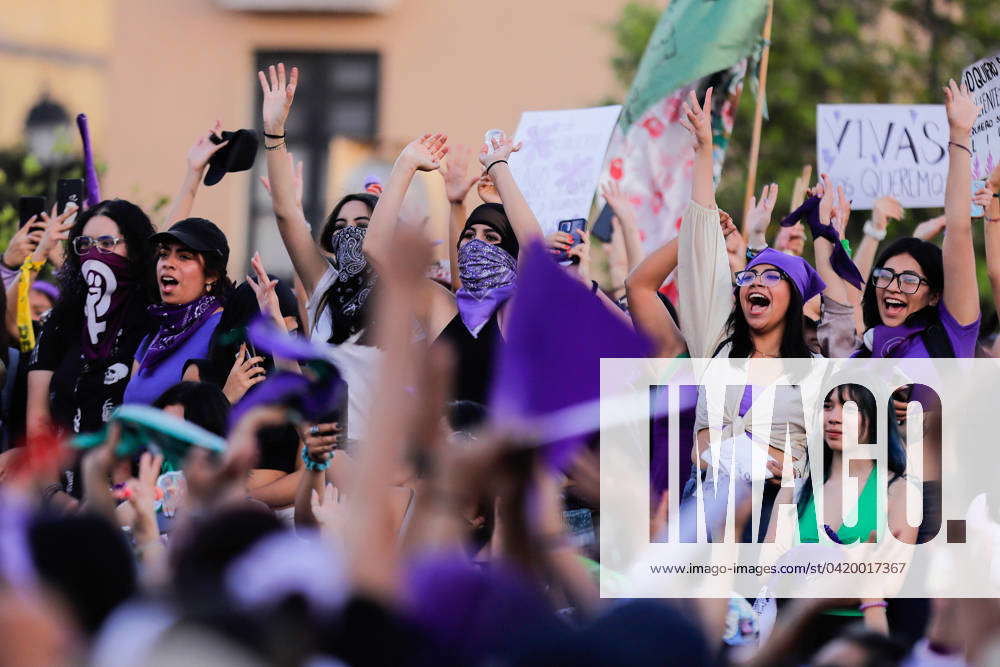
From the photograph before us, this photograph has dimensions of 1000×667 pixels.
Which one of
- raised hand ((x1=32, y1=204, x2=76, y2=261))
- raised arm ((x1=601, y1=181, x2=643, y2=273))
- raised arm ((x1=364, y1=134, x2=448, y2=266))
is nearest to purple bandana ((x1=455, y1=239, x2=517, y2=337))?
raised arm ((x1=364, y1=134, x2=448, y2=266))

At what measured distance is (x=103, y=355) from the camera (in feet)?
19.5

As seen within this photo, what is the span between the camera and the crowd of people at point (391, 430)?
2.90 m

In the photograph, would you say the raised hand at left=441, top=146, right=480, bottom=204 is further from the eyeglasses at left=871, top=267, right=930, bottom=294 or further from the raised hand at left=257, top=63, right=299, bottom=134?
the eyeglasses at left=871, top=267, right=930, bottom=294

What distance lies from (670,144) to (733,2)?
0.70 meters

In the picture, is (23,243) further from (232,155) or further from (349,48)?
(349,48)

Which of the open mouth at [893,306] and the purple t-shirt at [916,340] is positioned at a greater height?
the open mouth at [893,306]

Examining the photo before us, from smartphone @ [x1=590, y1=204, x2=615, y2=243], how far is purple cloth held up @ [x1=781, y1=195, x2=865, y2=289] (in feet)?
5.07

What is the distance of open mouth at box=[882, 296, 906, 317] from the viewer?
5730 millimetres

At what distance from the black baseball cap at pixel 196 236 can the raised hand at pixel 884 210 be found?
281 cm

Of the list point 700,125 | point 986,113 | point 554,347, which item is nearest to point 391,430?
Result: point 554,347

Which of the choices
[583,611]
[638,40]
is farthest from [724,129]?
[638,40]

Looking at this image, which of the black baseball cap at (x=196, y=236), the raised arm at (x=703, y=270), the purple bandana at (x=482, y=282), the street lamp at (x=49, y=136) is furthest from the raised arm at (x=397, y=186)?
the street lamp at (x=49, y=136)

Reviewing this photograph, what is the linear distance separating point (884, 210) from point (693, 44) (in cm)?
114

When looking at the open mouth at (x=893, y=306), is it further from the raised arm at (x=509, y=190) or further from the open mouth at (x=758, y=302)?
the raised arm at (x=509, y=190)
